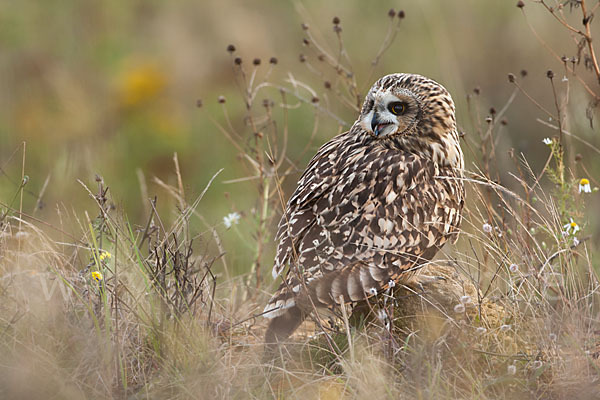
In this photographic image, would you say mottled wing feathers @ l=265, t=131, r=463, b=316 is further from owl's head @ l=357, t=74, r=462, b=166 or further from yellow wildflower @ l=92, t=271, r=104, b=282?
yellow wildflower @ l=92, t=271, r=104, b=282

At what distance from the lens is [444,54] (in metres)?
8.69

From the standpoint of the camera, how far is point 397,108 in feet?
13.8

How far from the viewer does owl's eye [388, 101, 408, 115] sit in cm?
417

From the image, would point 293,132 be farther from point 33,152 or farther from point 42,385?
point 42,385

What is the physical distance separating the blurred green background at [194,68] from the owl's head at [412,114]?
10.5 ft

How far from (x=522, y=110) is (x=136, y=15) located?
5.00 m

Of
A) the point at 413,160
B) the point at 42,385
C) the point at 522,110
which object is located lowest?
the point at 522,110

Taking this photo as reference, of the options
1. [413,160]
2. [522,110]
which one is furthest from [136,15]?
[413,160]

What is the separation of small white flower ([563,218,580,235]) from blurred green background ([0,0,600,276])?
3450mm

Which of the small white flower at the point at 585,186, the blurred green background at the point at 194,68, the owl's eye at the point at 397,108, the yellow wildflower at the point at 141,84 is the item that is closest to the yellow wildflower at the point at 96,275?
the owl's eye at the point at 397,108

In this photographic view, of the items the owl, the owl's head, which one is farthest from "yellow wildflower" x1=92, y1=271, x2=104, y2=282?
the owl's head

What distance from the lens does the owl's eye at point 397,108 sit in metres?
4.17

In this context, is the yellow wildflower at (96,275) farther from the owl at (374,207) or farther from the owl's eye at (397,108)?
the owl's eye at (397,108)

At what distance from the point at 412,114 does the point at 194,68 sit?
19.6 ft
